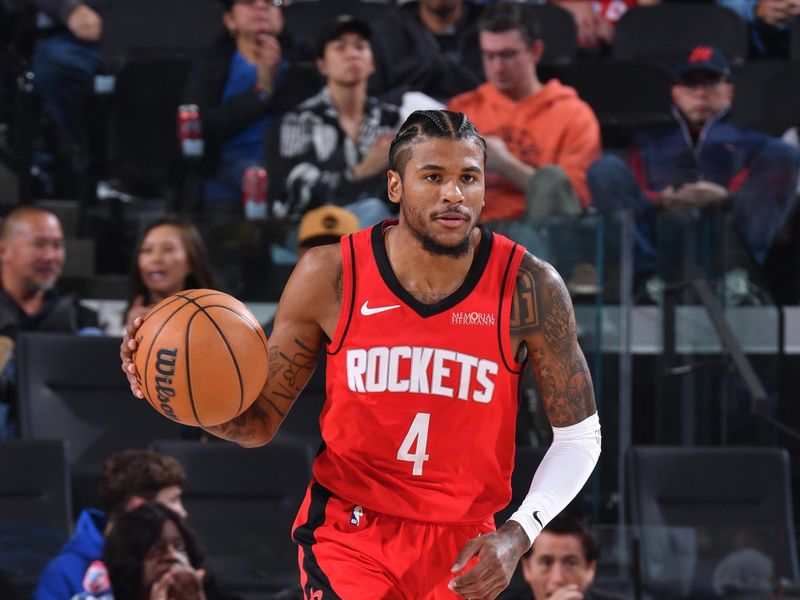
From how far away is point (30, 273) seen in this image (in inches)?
261

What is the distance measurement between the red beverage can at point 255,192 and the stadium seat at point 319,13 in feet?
7.06

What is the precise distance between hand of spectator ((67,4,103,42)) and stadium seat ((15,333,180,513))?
127 inches

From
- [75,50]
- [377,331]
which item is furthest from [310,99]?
[377,331]

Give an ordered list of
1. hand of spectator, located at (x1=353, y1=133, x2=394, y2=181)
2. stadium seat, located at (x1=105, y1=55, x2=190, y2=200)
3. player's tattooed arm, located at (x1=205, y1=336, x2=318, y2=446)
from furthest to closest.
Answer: stadium seat, located at (x1=105, y1=55, x2=190, y2=200), hand of spectator, located at (x1=353, y1=133, x2=394, y2=181), player's tattooed arm, located at (x1=205, y1=336, x2=318, y2=446)

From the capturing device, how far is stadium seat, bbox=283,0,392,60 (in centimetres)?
924

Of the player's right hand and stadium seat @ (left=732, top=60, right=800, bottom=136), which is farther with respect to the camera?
stadium seat @ (left=732, top=60, right=800, bottom=136)

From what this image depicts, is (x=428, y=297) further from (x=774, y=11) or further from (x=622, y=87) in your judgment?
(x=774, y=11)

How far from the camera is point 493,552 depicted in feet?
10.6

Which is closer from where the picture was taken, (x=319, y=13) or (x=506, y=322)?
(x=506, y=322)

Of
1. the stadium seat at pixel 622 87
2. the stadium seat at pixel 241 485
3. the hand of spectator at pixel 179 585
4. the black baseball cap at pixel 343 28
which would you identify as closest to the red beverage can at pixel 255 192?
the black baseball cap at pixel 343 28

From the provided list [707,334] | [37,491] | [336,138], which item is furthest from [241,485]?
[707,334]

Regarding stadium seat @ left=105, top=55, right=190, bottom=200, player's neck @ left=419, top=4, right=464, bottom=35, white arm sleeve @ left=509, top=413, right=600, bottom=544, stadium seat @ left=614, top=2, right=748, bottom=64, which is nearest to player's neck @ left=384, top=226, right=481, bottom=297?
white arm sleeve @ left=509, top=413, right=600, bottom=544

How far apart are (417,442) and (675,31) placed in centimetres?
643

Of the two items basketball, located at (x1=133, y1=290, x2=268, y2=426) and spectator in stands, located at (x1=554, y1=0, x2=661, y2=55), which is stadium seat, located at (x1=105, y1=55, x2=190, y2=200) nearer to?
spectator in stands, located at (x1=554, y1=0, x2=661, y2=55)
